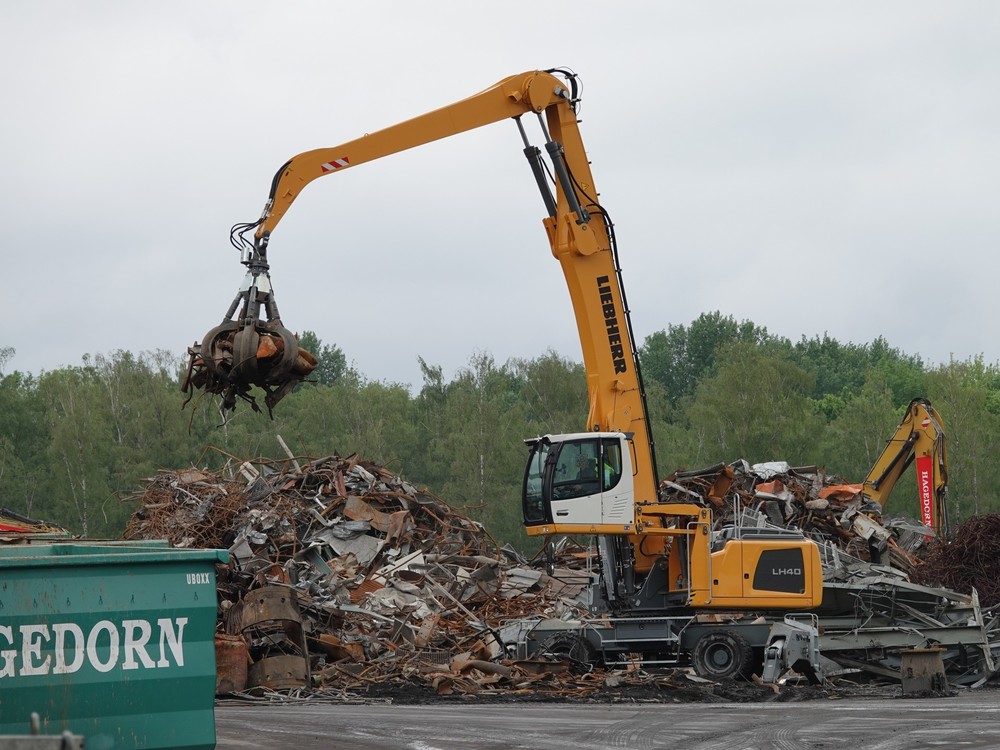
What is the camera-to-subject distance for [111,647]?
7.59m

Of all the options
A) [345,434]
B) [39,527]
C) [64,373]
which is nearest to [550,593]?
[39,527]

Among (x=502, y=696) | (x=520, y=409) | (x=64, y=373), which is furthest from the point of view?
(x=64, y=373)

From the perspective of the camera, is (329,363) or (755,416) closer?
(755,416)

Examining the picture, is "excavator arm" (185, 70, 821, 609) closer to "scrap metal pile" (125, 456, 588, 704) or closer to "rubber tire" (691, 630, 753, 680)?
"rubber tire" (691, 630, 753, 680)

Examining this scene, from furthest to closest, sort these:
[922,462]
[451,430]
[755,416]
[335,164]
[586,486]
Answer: [451,430]
[755,416]
[922,462]
[335,164]
[586,486]

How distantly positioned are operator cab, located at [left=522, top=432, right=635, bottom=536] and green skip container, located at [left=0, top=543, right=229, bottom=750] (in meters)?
10.7

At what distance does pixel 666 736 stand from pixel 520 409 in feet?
146

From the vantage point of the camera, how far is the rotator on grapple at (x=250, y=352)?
630 inches

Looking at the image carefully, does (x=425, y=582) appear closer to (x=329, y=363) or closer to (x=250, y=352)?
(x=250, y=352)

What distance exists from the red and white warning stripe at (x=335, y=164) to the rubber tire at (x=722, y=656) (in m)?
8.56

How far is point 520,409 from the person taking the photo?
57.8m

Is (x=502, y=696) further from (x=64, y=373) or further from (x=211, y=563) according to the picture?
(x=64, y=373)

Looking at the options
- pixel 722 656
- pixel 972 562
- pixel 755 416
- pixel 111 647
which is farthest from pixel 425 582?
pixel 755 416

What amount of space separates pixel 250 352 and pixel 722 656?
8.09 metres
